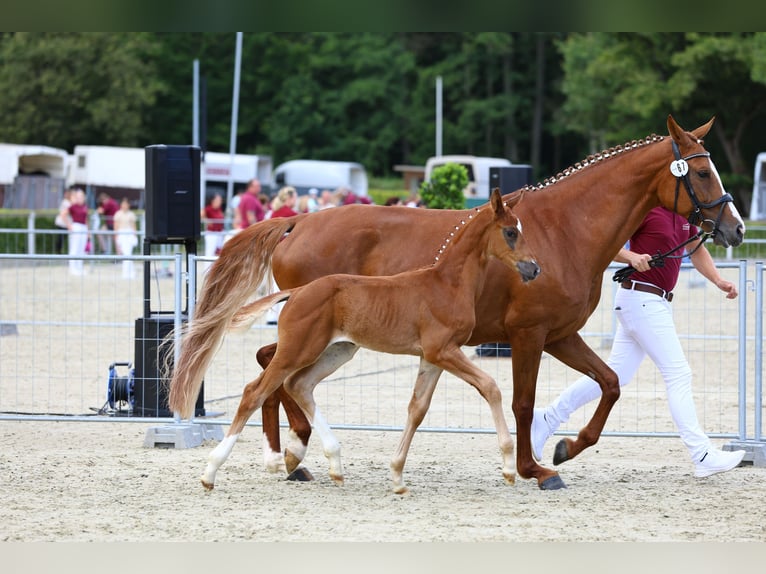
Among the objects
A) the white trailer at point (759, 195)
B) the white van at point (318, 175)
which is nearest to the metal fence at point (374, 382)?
the white trailer at point (759, 195)

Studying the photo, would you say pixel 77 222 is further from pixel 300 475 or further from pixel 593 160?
pixel 593 160

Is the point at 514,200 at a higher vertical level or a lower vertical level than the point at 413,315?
higher

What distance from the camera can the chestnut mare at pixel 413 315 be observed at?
6336mm

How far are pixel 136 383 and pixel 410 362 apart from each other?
447 centimetres

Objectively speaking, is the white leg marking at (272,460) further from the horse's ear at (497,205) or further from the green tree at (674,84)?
the green tree at (674,84)

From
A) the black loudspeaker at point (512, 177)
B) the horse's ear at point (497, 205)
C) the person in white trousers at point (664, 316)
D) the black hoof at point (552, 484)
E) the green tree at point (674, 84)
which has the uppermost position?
the green tree at point (674, 84)

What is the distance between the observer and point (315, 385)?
6.65 m

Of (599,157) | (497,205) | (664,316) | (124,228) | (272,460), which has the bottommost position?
(272,460)

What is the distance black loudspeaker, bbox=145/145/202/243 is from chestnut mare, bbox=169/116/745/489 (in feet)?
5.33

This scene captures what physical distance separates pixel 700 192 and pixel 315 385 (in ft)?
7.91

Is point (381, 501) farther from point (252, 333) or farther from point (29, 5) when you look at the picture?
point (252, 333)

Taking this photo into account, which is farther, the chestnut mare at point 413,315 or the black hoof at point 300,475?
the black hoof at point 300,475

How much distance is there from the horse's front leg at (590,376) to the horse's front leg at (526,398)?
0.77 feet

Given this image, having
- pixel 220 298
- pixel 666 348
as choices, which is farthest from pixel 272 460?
pixel 666 348
